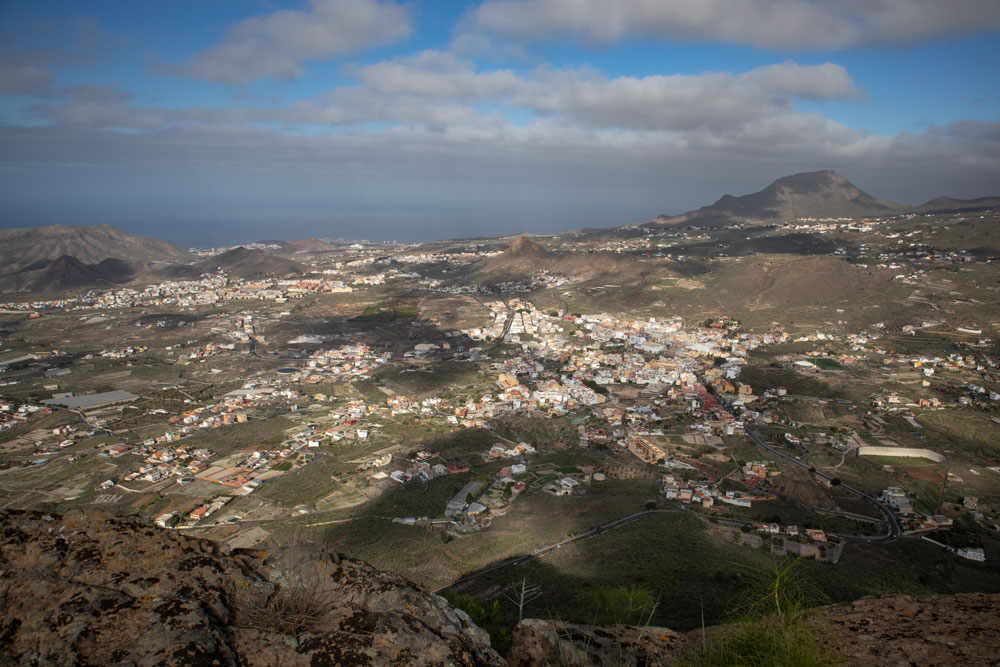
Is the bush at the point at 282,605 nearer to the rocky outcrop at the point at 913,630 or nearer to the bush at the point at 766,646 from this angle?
the bush at the point at 766,646

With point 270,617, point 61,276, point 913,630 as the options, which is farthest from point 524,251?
point 270,617

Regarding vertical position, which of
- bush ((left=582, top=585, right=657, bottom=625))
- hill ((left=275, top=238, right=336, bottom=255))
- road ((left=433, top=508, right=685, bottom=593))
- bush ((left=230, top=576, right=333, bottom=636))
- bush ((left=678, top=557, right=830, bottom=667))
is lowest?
road ((left=433, top=508, right=685, bottom=593))

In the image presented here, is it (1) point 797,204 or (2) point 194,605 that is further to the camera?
(1) point 797,204

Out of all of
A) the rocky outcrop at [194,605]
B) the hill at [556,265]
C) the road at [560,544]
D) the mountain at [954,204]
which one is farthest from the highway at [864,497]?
the mountain at [954,204]

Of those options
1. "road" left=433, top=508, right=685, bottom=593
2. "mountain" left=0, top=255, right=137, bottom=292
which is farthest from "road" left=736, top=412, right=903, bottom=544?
"mountain" left=0, top=255, right=137, bottom=292

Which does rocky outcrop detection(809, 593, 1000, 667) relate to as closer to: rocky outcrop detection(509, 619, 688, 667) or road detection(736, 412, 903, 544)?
rocky outcrop detection(509, 619, 688, 667)

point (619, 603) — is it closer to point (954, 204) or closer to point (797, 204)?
point (797, 204)

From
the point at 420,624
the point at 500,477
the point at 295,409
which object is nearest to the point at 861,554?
the point at 500,477
